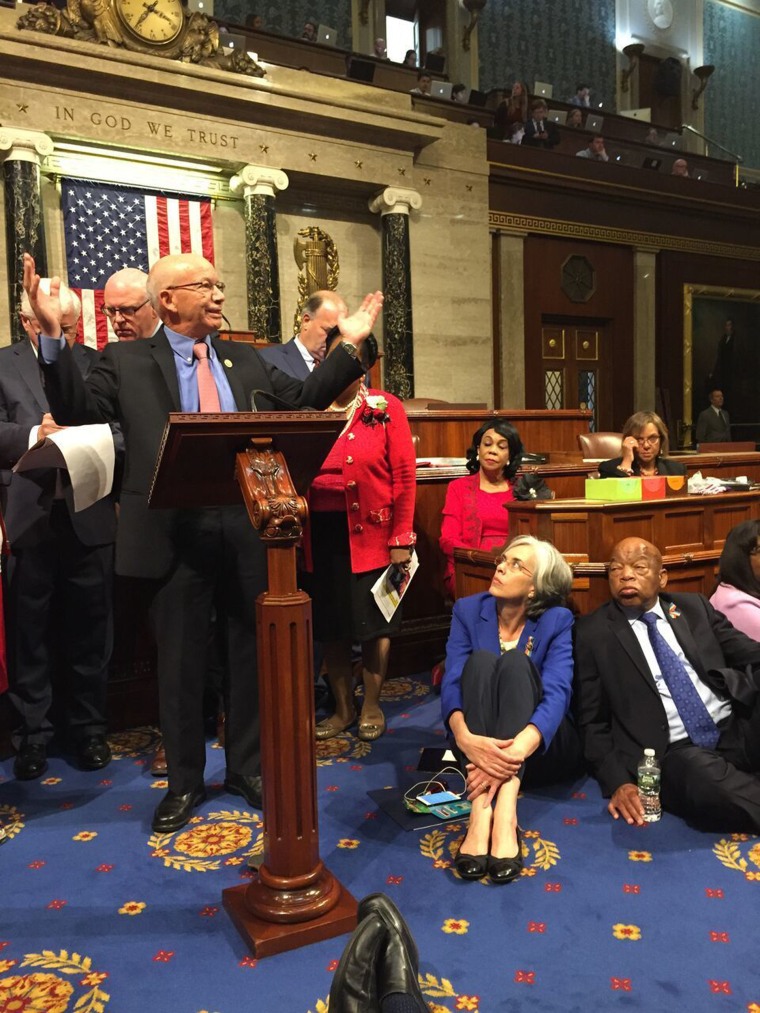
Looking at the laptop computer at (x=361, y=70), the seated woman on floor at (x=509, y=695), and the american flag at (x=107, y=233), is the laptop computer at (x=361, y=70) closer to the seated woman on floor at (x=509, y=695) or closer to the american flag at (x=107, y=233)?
the american flag at (x=107, y=233)

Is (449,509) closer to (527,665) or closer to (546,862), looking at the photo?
(527,665)

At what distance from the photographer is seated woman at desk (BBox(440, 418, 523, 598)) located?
3.64m

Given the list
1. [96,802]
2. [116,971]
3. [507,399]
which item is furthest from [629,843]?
[507,399]

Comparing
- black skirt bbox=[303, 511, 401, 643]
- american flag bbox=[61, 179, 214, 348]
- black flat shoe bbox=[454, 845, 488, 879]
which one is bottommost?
black flat shoe bbox=[454, 845, 488, 879]

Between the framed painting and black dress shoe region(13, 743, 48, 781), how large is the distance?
30.5 feet

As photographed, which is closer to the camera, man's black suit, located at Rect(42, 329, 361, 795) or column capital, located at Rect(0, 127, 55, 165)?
man's black suit, located at Rect(42, 329, 361, 795)

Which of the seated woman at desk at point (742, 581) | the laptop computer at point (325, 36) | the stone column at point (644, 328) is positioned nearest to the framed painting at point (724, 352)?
the stone column at point (644, 328)

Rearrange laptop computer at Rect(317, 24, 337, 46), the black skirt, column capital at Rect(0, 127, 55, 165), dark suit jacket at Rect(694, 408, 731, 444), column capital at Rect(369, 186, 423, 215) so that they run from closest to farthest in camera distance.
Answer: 1. the black skirt
2. column capital at Rect(0, 127, 55, 165)
3. column capital at Rect(369, 186, 423, 215)
4. laptop computer at Rect(317, 24, 337, 46)
5. dark suit jacket at Rect(694, 408, 731, 444)

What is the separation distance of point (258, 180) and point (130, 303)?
15.7 feet

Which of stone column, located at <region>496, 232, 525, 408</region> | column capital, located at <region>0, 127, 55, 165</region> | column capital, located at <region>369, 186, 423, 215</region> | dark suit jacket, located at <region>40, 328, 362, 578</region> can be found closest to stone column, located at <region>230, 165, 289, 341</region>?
column capital, located at <region>369, 186, 423, 215</region>

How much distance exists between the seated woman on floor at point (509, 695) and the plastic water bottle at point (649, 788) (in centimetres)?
26

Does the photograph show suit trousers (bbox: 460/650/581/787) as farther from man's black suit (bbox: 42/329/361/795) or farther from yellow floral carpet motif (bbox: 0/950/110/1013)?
yellow floral carpet motif (bbox: 0/950/110/1013)

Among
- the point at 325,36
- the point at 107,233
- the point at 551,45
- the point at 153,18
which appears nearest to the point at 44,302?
the point at 107,233

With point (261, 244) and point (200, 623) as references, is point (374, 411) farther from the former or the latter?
point (261, 244)
